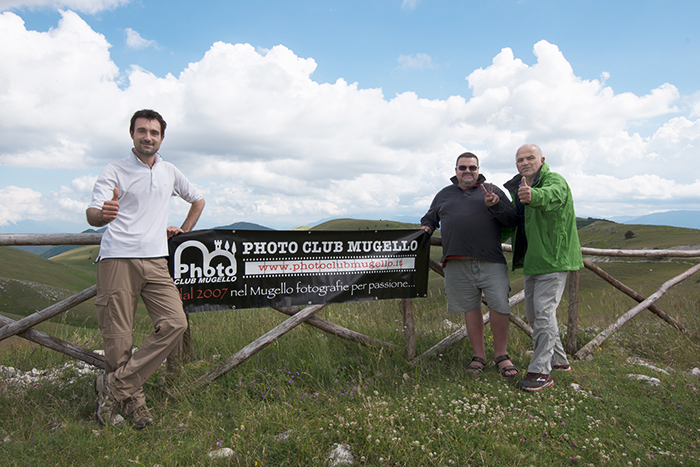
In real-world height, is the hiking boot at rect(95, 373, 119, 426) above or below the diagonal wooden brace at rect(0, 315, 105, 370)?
below

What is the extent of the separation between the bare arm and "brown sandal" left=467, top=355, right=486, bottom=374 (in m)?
3.43

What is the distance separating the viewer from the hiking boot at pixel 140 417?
351 centimetres

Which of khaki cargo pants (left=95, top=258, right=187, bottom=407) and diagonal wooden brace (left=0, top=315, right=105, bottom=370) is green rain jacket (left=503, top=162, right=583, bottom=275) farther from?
diagonal wooden brace (left=0, top=315, right=105, bottom=370)

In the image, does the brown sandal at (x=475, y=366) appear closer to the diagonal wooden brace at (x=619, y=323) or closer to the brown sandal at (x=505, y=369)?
the brown sandal at (x=505, y=369)

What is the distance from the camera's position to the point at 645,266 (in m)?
16.9

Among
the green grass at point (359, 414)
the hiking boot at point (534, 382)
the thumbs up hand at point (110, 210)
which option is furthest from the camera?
the hiking boot at point (534, 382)

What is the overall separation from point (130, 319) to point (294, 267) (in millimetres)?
1709

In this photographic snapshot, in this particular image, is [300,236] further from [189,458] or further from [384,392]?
[189,458]

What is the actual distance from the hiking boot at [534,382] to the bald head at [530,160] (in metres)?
2.12

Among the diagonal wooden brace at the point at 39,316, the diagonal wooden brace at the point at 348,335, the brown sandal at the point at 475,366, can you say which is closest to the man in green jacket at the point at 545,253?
the brown sandal at the point at 475,366

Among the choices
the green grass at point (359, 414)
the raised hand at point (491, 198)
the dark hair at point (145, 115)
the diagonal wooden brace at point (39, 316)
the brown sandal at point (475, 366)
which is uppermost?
the dark hair at point (145, 115)

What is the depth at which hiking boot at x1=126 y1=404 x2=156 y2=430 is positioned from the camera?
3508 millimetres

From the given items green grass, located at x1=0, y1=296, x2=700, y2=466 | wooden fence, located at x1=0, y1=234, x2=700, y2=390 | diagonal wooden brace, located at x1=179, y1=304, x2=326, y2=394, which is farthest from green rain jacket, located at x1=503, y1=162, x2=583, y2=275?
diagonal wooden brace, located at x1=179, y1=304, x2=326, y2=394

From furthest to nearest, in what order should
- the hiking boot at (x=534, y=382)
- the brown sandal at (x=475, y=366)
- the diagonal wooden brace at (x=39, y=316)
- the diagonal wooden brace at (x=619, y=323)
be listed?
1. the diagonal wooden brace at (x=619, y=323)
2. the brown sandal at (x=475, y=366)
3. the hiking boot at (x=534, y=382)
4. the diagonal wooden brace at (x=39, y=316)
